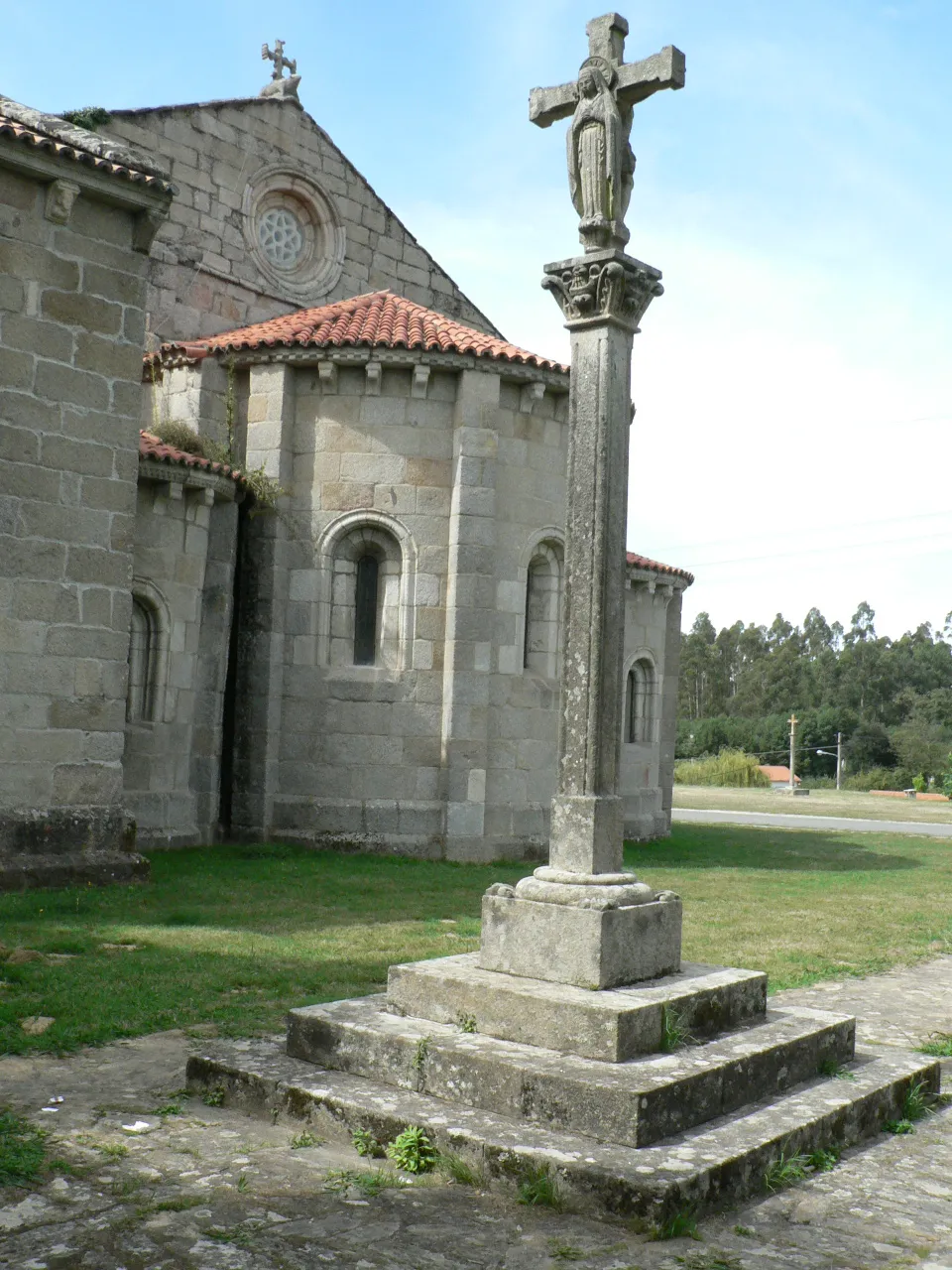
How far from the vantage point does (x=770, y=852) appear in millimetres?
17828

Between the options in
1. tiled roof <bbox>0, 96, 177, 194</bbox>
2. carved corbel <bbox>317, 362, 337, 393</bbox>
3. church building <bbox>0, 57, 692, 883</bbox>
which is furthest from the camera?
carved corbel <bbox>317, 362, 337, 393</bbox>

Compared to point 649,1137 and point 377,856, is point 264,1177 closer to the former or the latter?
point 649,1137

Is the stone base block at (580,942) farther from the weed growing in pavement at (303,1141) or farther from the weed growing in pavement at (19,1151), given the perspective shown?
the weed growing in pavement at (19,1151)

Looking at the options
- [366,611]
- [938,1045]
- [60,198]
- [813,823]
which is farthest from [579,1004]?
[813,823]

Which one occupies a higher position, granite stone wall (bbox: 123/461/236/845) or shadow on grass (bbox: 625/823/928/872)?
granite stone wall (bbox: 123/461/236/845)

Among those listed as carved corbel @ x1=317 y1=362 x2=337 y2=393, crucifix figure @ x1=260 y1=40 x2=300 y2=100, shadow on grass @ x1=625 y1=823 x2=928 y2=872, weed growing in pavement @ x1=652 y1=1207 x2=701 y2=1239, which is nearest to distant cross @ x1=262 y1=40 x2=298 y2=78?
crucifix figure @ x1=260 y1=40 x2=300 y2=100

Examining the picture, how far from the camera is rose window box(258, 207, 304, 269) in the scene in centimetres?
1750

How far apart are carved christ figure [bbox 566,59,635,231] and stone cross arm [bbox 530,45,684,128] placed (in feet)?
0.19

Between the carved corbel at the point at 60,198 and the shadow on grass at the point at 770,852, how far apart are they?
359 inches

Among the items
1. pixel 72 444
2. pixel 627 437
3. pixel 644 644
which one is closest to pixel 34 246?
pixel 72 444

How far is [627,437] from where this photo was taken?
18.6ft

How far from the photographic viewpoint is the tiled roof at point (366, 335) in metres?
14.0

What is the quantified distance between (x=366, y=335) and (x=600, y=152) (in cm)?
872

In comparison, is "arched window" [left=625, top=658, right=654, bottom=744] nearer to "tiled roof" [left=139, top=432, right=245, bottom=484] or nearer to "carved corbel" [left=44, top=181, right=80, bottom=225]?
"tiled roof" [left=139, top=432, right=245, bottom=484]
